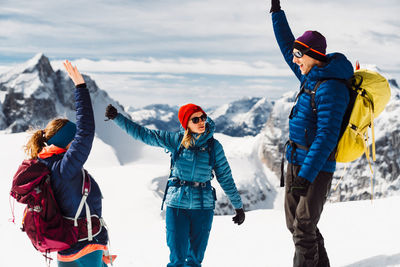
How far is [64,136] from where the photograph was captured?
14.1 feet

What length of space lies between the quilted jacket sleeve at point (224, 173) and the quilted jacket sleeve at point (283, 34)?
1.60 meters

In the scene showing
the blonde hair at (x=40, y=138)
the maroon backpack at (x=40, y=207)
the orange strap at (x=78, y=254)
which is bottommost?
the orange strap at (x=78, y=254)

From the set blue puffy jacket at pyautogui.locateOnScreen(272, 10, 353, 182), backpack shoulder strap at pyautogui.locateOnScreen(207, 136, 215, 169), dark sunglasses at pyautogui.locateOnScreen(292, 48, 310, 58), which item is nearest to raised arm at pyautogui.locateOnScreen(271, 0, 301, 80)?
dark sunglasses at pyautogui.locateOnScreen(292, 48, 310, 58)

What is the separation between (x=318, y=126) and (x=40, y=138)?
310 centimetres

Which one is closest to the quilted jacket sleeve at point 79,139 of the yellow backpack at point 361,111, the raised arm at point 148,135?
the raised arm at point 148,135

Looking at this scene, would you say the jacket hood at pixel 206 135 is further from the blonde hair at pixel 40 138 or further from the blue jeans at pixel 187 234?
the blonde hair at pixel 40 138

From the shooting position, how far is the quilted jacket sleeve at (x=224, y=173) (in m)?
5.73

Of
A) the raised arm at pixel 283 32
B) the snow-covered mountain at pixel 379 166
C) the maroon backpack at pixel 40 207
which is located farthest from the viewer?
the snow-covered mountain at pixel 379 166

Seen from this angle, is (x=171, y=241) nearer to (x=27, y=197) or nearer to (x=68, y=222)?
(x=68, y=222)

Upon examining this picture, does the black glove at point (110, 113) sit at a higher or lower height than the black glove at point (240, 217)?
higher

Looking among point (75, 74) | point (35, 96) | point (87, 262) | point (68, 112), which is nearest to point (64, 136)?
point (75, 74)

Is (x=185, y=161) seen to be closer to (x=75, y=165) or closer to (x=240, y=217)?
(x=240, y=217)

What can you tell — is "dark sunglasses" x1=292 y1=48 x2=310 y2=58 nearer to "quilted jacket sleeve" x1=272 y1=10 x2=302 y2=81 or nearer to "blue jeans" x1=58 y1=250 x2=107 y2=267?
"quilted jacket sleeve" x1=272 y1=10 x2=302 y2=81

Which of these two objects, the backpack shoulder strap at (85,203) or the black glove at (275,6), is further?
the black glove at (275,6)
